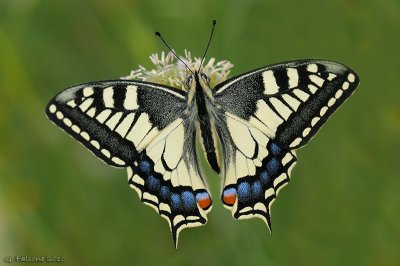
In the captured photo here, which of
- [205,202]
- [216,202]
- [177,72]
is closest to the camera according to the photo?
[205,202]

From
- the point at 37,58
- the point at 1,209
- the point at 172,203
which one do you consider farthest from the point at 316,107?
the point at 37,58

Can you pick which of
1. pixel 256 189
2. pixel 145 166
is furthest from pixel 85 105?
pixel 256 189

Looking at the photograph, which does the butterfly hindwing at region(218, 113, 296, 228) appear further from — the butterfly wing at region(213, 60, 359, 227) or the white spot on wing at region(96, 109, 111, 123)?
the white spot on wing at region(96, 109, 111, 123)

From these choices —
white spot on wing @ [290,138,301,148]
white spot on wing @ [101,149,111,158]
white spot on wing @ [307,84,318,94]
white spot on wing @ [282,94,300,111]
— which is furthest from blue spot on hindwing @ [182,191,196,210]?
white spot on wing @ [307,84,318,94]

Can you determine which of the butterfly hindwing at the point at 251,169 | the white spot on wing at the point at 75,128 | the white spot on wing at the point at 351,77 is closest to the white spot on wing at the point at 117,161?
the white spot on wing at the point at 75,128

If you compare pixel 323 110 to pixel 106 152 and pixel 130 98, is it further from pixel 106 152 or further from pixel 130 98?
pixel 106 152

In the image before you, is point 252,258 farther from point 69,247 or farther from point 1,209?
point 1,209
